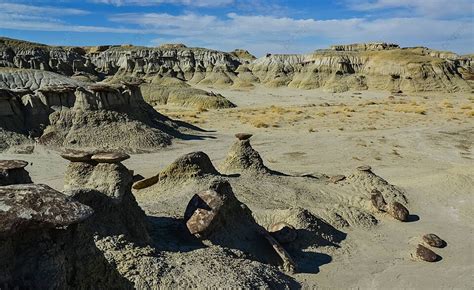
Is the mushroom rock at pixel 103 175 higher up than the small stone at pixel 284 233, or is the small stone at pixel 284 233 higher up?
the mushroom rock at pixel 103 175

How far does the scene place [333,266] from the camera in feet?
39.4

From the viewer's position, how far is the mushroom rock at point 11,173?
866cm

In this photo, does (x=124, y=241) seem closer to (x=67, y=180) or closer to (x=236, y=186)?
(x=67, y=180)

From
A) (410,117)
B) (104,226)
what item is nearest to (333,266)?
(104,226)

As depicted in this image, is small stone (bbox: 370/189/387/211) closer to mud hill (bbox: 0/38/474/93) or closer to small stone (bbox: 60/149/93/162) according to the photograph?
small stone (bbox: 60/149/93/162)

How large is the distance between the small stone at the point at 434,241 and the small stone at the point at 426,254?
0.72 m

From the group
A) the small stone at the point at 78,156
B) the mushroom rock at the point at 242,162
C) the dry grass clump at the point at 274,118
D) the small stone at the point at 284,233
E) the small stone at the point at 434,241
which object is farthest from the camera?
the dry grass clump at the point at 274,118

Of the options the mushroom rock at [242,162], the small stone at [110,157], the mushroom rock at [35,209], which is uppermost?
the mushroom rock at [35,209]

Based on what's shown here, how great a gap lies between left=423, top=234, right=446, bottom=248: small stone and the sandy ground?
0.22 m

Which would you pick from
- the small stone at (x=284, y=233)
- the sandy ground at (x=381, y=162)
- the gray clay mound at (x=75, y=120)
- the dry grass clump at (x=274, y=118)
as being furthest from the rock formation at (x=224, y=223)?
the dry grass clump at (x=274, y=118)

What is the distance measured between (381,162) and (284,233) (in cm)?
1450

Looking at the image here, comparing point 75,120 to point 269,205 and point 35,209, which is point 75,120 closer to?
point 269,205

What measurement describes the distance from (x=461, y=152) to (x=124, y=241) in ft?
83.2

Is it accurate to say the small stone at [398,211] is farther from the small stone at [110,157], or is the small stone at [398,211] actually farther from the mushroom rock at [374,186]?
the small stone at [110,157]
